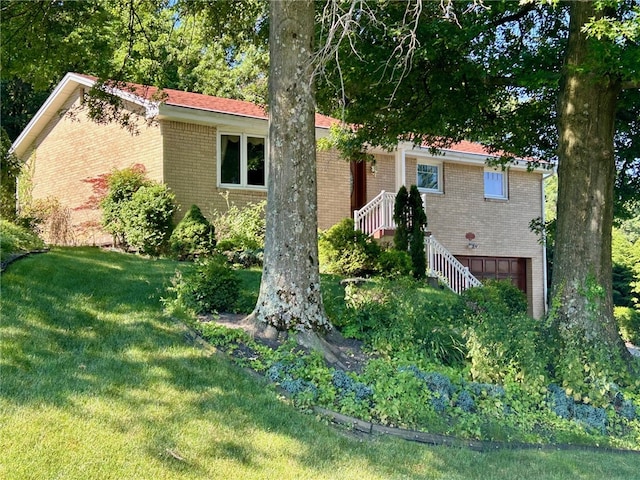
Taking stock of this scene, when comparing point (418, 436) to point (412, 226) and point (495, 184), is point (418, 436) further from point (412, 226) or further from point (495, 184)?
point (495, 184)

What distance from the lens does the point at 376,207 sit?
16.5 m

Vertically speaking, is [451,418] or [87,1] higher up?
[87,1]

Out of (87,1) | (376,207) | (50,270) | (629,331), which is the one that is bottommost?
(629,331)

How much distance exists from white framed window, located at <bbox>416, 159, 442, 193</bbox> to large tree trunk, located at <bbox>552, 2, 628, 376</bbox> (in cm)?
1157

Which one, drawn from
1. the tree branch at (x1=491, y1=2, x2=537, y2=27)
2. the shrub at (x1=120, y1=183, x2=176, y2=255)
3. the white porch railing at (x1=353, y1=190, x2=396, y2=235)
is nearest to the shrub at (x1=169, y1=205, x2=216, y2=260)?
the shrub at (x1=120, y1=183, x2=176, y2=255)

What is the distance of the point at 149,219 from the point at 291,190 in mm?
7779

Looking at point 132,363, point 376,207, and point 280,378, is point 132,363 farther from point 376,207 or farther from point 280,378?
point 376,207

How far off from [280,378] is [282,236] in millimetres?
1718

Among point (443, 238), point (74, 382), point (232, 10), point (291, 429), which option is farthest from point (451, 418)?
point (443, 238)

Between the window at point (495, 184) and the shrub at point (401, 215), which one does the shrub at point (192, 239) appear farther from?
the window at point (495, 184)

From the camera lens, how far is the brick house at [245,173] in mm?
14719

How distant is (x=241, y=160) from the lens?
15.4 meters

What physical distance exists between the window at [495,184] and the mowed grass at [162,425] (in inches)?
623

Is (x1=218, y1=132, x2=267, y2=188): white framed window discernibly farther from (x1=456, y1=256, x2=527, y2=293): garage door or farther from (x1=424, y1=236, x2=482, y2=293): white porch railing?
(x1=456, y1=256, x2=527, y2=293): garage door
